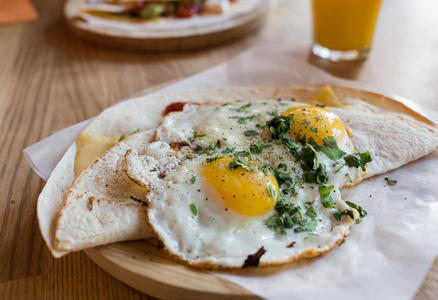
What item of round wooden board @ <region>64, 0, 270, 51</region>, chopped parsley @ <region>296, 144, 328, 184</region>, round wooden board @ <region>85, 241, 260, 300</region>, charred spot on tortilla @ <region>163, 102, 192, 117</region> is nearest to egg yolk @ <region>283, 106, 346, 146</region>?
chopped parsley @ <region>296, 144, 328, 184</region>

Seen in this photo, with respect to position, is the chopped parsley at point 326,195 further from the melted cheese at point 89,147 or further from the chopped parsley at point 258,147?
the melted cheese at point 89,147

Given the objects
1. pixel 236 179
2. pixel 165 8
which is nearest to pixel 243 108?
pixel 236 179

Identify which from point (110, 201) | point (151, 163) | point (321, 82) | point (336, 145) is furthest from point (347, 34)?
point (110, 201)

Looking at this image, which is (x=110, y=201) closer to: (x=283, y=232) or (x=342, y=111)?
(x=283, y=232)

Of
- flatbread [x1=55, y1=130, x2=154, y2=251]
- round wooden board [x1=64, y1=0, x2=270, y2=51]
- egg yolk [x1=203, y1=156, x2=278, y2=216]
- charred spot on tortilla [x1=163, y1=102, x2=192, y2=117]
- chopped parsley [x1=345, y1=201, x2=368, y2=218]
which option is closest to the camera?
flatbread [x1=55, y1=130, x2=154, y2=251]

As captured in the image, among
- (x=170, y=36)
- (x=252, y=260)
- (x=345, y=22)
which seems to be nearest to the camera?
(x=252, y=260)

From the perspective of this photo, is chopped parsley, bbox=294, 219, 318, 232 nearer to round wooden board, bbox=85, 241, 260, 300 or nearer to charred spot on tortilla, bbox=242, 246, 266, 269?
charred spot on tortilla, bbox=242, 246, 266, 269

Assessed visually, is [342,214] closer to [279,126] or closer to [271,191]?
[271,191]
